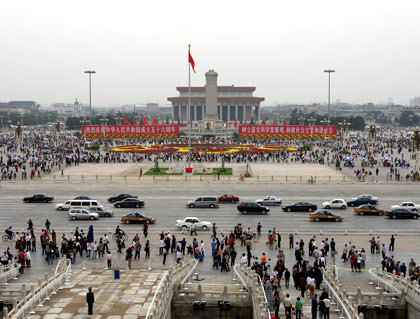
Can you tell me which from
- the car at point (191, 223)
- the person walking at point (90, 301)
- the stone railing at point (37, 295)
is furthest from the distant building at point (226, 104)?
the person walking at point (90, 301)

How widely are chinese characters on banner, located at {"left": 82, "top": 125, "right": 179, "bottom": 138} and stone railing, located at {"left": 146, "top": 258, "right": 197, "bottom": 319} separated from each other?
9186 cm

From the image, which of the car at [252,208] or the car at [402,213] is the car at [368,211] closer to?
the car at [402,213]

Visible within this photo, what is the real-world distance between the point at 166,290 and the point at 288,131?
101274mm

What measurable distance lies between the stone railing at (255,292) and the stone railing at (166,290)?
230 centimetres

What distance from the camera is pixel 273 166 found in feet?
225

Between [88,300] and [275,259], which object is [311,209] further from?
[88,300]

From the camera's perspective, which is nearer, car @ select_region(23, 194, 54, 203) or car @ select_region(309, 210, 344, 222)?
car @ select_region(309, 210, 344, 222)

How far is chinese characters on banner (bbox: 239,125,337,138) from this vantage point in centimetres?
11356

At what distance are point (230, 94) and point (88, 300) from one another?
185516 millimetres

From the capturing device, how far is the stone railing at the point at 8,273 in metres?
21.6

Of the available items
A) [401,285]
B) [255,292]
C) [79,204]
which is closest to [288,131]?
[79,204]

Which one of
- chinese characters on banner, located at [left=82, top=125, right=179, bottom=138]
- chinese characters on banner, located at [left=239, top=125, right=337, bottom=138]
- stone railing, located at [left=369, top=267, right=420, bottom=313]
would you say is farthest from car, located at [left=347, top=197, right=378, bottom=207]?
chinese characters on banner, located at [left=82, top=125, right=179, bottom=138]

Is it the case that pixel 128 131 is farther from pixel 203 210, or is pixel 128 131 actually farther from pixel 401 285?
pixel 401 285

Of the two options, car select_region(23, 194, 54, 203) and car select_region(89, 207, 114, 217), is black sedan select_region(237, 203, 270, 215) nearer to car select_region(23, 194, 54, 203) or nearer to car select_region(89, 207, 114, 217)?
car select_region(89, 207, 114, 217)
